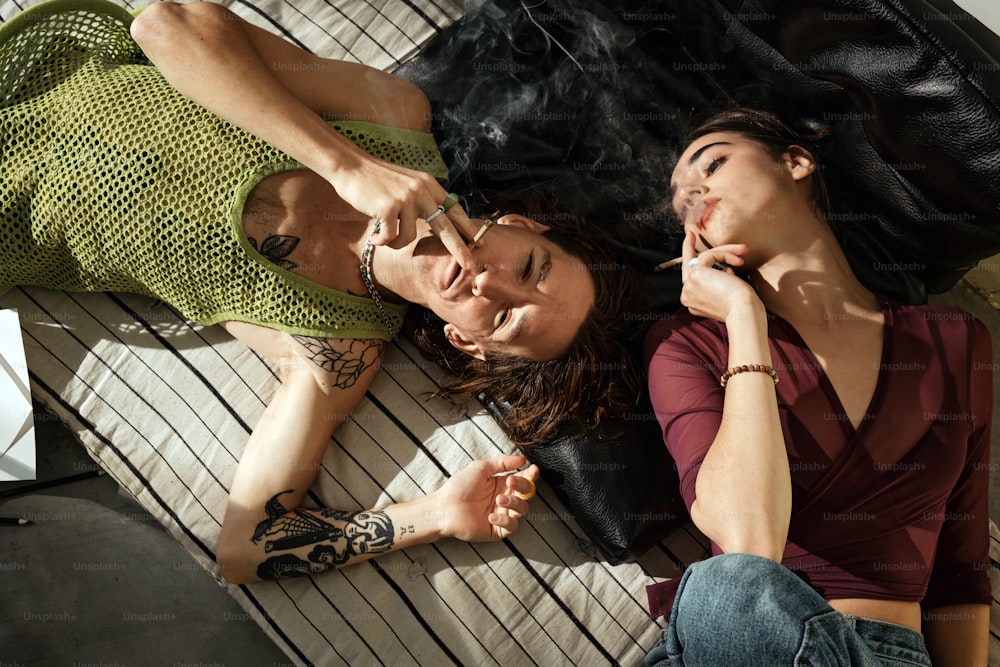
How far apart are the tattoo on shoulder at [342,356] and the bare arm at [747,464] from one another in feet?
3.93

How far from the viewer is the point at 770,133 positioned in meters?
2.49

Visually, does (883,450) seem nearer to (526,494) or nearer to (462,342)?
(526,494)

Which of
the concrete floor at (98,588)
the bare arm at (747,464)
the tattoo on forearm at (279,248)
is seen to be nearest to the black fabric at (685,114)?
the bare arm at (747,464)

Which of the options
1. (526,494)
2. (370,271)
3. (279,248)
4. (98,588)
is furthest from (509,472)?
(98,588)

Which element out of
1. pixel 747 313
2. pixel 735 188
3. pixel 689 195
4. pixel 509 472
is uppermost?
pixel 735 188

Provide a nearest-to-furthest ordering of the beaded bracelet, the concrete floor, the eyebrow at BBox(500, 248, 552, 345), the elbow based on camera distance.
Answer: the elbow
the beaded bracelet
the eyebrow at BBox(500, 248, 552, 345)
the concrete floor

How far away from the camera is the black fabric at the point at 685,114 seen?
2168 millimetres

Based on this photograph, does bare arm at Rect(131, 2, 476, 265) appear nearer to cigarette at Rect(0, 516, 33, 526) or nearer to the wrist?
the wrist

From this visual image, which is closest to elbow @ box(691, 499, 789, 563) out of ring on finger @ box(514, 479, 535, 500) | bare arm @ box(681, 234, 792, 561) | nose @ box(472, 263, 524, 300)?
bare arm @ box(681, 234, 792, 561)

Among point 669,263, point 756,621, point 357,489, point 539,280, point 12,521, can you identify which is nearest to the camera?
point 756,621

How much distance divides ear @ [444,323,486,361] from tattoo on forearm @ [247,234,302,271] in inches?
21.9

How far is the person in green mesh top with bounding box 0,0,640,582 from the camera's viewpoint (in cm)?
224

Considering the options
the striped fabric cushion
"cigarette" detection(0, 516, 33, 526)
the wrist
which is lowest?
"cigarette" detection(0, 516, 33, 526)

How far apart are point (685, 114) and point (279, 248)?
60.5 inches
